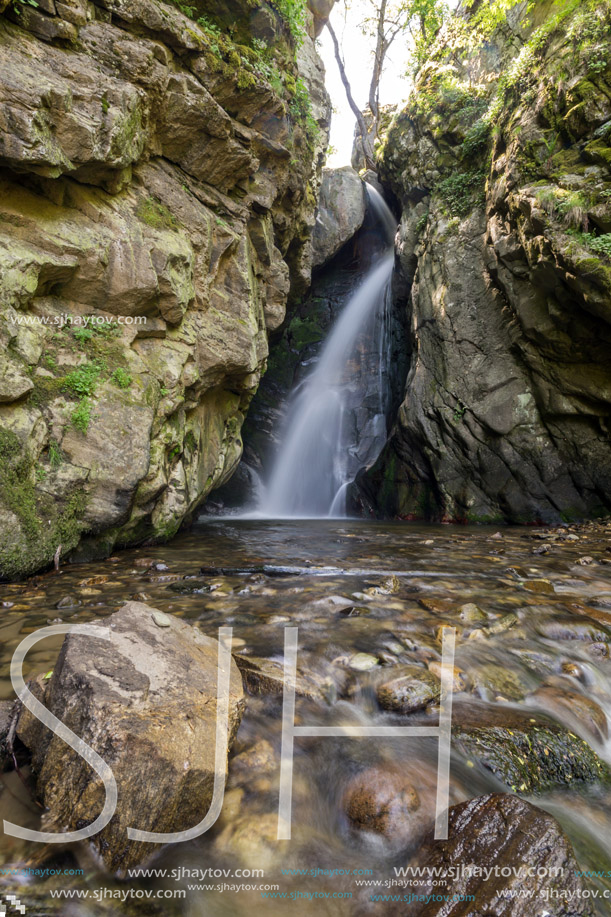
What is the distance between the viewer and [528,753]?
1.88m

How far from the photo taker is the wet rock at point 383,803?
4.97 ft

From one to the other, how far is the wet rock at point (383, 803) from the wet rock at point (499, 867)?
0.10m

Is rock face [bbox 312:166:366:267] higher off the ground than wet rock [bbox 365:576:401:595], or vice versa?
rock face [bbox 312:166:366:267]

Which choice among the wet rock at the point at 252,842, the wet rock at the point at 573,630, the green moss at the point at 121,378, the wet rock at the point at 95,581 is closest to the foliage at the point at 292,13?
the green moss at the point at 121,378

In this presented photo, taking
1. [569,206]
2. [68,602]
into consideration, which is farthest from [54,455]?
[569,206]

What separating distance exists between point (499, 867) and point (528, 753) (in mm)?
769

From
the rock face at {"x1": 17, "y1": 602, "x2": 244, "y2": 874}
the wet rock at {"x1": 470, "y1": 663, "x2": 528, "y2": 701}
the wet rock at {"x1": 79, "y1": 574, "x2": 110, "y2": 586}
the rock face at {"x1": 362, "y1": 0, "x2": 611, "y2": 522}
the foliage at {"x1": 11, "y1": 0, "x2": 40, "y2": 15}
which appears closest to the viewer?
the rock face at {"x1": 17, "y1": 602, "x2": 244, "y2": 874}

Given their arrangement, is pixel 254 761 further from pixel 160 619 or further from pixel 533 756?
pixel 533 756

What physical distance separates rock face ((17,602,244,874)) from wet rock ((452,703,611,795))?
3.54 feet

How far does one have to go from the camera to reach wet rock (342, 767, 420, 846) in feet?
4.97

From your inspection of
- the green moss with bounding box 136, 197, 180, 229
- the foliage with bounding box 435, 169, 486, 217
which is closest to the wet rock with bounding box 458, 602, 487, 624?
the green moss with bounding box 136, 197, 180, 229

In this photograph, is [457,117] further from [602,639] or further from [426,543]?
[602,639]

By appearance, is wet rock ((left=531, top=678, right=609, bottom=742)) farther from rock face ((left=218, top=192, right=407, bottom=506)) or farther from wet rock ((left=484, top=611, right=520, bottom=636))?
rock face ((left=218, top=192, right=407, bottom=506))

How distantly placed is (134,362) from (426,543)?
209 inches
